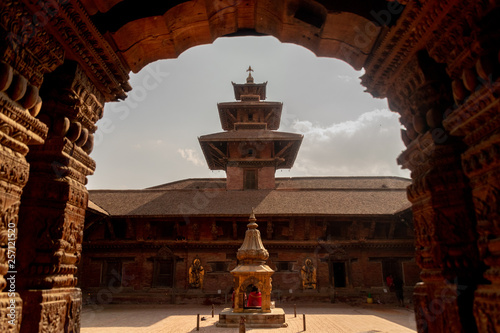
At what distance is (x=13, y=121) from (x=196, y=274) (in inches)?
715

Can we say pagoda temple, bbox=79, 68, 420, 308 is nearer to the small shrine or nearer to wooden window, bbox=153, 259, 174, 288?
wooden window, bbox=153, 259, 174, 288

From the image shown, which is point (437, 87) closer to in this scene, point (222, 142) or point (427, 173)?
point (427, 173)

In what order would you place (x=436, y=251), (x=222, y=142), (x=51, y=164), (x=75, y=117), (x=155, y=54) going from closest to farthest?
(x=436, y=251) → (x=51, y=164) → (x=75, y=117) → (x=155, y=54) → (x=222, y=142)

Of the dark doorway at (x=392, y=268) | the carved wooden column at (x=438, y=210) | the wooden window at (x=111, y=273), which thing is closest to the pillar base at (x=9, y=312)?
the carved wooden column at (x=438, y=210)

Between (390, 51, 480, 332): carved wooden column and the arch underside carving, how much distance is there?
11 mm

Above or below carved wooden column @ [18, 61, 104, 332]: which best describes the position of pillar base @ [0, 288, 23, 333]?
below

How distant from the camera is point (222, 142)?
2714 centimetres

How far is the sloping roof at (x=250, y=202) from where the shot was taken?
1997 cm

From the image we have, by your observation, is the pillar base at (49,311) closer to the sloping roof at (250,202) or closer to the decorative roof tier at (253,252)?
the decorative roof tier at (253,252)

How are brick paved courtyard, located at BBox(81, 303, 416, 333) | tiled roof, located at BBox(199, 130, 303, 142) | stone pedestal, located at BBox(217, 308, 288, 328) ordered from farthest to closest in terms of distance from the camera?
tiled roof, located at BBox(199, 130, 303, 142), brick paved courtyard, located at BBox(81, 303, 416, 333), stone pedestal, located at BBox(217, 308, 288, 328)

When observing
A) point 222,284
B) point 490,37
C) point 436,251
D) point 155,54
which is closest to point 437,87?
point 490,37

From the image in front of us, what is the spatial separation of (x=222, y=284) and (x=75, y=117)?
1728 cm

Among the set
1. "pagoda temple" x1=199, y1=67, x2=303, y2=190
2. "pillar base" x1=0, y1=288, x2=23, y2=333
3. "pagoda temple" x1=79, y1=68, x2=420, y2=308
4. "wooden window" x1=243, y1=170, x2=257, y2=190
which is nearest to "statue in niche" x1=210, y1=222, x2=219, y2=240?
"pagoda temple" x1=79, y1=68, x2=420, y2=308

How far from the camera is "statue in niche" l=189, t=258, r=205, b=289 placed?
19.7 meters
